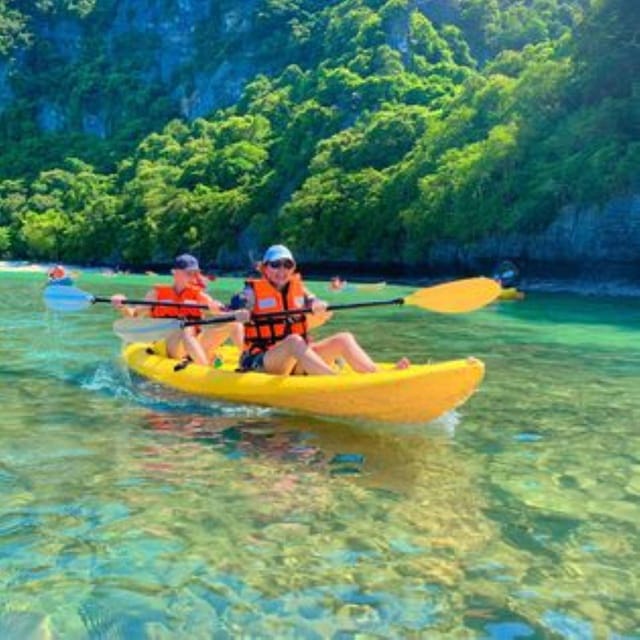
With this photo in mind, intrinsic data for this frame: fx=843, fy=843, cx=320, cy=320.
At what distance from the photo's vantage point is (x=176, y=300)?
8992 mm

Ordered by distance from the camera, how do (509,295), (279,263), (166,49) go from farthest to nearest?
1. (166,49)
2. (509,295)
3. (279,263)

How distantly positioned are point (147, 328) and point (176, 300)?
0.71m

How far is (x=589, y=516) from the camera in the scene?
452cm

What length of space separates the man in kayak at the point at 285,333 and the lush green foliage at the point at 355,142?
26107mm

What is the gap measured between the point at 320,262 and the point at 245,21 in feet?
202

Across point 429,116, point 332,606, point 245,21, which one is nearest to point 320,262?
point 429,116

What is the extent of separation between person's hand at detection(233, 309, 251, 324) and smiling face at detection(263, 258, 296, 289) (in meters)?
0.34

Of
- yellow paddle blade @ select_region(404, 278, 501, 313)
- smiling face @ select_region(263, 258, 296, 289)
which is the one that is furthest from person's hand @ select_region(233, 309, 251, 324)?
yellow paddle blade @ select_region(404, 278, 501, 313)

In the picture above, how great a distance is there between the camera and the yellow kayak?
6.24 metres

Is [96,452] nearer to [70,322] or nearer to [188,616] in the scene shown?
[188,616]

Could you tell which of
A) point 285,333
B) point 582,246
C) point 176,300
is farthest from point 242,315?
point 582,246

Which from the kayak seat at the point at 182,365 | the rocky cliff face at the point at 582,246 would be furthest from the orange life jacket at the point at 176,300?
the rocky cliff face at the point at 582,246

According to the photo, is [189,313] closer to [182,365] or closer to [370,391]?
[182,365]

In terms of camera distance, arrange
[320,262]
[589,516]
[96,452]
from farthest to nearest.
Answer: [320,262], [96,452], [589,516]
